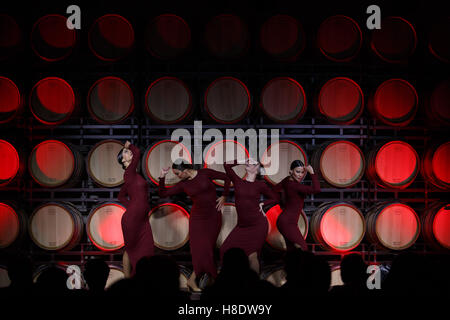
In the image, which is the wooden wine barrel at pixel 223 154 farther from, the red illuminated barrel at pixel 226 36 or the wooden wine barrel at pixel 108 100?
the wooden wine barrel at pixel 108 100

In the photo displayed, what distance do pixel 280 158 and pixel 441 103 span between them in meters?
2.25

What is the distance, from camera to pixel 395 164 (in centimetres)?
399

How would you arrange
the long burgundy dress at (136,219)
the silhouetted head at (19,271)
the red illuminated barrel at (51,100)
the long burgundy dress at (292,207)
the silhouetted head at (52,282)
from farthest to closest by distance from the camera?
the red illuminated barrel at (51,100)
the long burgundy dress at (292,207)
the long burgundy dress at (136,219)
the silhouetted head at (19,271)
the silhouetted head at (52,282)

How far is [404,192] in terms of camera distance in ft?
15.0

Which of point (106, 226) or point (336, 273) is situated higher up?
point (106, 226)

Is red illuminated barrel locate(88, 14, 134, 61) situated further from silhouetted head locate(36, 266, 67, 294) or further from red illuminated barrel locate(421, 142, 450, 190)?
red illuminated barrel locate(421, 142, 450, 190)

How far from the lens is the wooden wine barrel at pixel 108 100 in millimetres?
3984

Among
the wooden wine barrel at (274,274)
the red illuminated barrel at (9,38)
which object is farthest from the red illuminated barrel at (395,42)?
the red illuminated barrel at (9,38)

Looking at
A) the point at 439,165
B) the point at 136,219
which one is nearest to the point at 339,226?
the point at 439,165

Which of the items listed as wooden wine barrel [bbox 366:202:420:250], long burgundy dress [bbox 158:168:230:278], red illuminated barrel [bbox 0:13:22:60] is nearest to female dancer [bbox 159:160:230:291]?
long burgundy dress [bbox 158:168:230:278]

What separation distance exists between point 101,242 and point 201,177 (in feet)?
4.96

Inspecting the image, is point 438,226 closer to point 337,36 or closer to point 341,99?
point 341,99

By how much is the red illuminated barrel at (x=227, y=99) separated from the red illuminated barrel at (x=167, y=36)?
0.63 m
